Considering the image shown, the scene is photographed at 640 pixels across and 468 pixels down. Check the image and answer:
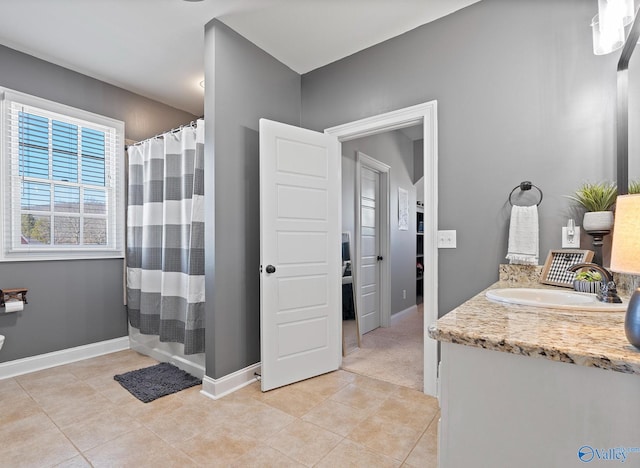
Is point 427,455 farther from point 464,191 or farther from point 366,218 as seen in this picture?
point 366,218

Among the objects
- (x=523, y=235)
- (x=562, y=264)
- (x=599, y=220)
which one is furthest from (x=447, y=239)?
(x=599, y=220)

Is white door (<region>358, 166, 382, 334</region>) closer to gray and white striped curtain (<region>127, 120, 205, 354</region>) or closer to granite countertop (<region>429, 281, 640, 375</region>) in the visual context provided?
gray and white striped curtain (<region>127, 120, 205, 354</region>)

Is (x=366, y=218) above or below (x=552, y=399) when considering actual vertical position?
above

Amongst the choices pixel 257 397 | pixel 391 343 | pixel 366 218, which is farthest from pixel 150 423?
pixel 366 218

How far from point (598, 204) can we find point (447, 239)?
811mm

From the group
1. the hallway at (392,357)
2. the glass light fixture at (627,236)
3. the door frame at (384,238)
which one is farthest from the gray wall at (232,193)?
the glass light fixture at (627,236)

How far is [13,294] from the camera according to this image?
2.58m

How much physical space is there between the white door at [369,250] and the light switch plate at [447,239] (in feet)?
5.16

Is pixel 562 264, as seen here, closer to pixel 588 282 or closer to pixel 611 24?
pixel 588 282

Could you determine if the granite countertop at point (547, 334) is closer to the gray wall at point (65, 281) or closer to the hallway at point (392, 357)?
the hallway at point (392, 357)

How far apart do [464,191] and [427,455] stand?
60.8 inches

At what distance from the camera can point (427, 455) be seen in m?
1.64

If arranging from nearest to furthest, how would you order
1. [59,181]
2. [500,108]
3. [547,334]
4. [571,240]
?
[547,334] → [571,240] → [500,108] → [59,181]

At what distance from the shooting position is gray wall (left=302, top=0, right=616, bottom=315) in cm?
183
